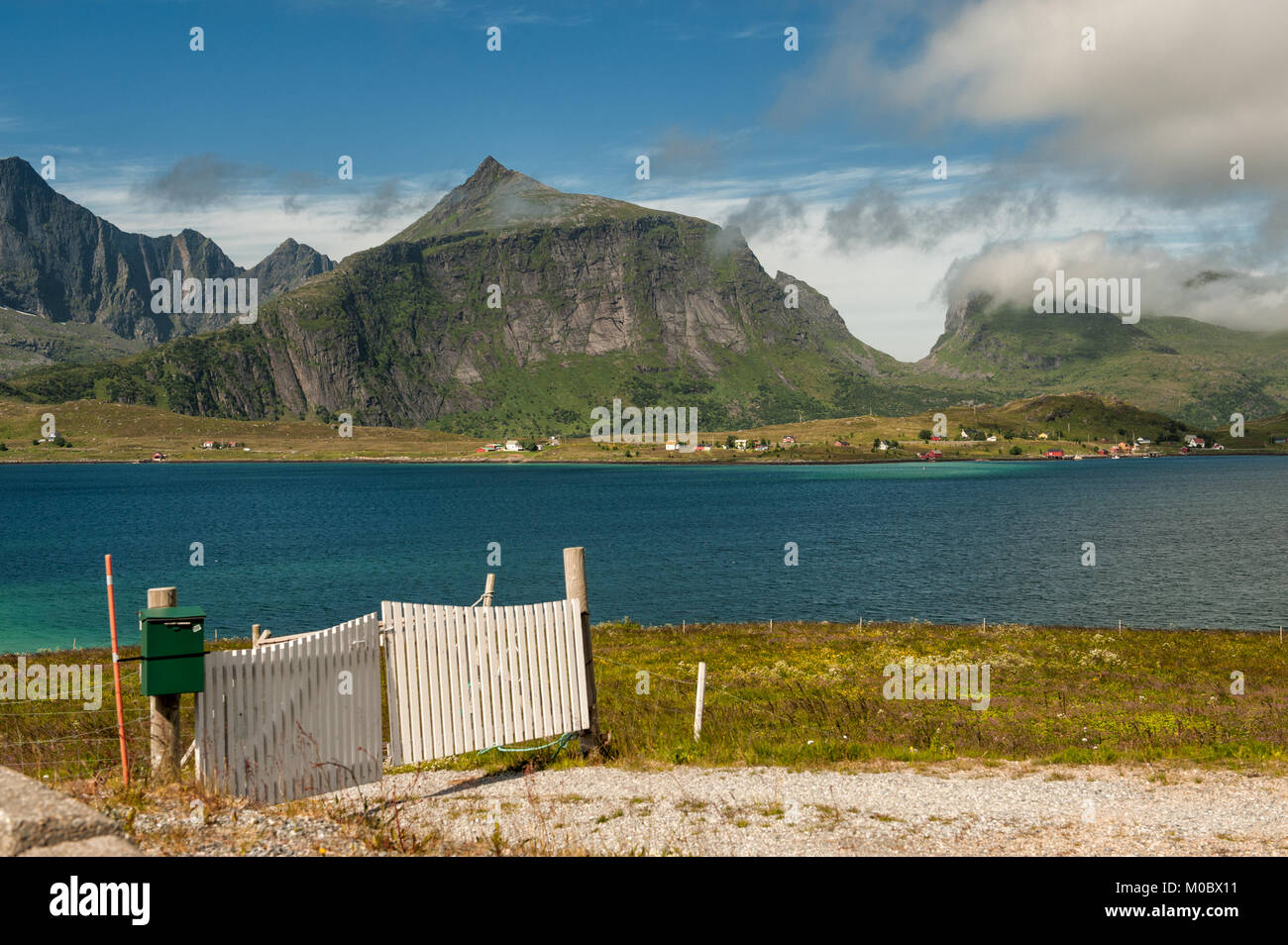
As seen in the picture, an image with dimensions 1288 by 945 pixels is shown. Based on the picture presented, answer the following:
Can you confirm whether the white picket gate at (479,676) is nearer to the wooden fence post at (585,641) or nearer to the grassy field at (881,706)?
the wooden fence post at (585,641)

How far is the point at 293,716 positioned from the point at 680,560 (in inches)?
3220

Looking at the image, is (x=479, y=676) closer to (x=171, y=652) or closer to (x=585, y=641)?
(x=585, y=641)

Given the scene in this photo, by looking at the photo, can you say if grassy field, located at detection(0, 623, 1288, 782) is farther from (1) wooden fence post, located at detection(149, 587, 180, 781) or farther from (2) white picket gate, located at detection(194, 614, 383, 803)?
(2) white picket gate, located at detection(194, 614, 383, 803)

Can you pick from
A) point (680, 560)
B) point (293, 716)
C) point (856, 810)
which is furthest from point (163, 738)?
point (680, 560)

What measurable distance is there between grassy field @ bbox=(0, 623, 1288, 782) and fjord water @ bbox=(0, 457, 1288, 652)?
19.5m

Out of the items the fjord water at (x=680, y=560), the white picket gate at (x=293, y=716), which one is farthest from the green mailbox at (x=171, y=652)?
the fjord water at (x=680, y=560)

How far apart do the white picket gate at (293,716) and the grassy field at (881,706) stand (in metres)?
1.85

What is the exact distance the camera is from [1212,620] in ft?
202

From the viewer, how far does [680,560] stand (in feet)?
314

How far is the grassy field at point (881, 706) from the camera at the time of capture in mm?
18656

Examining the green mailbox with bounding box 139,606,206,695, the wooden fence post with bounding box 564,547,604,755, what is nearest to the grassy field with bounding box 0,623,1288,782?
the wooden fence post with bounding box 564,547,604,755

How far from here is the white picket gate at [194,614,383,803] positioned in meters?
13.9
